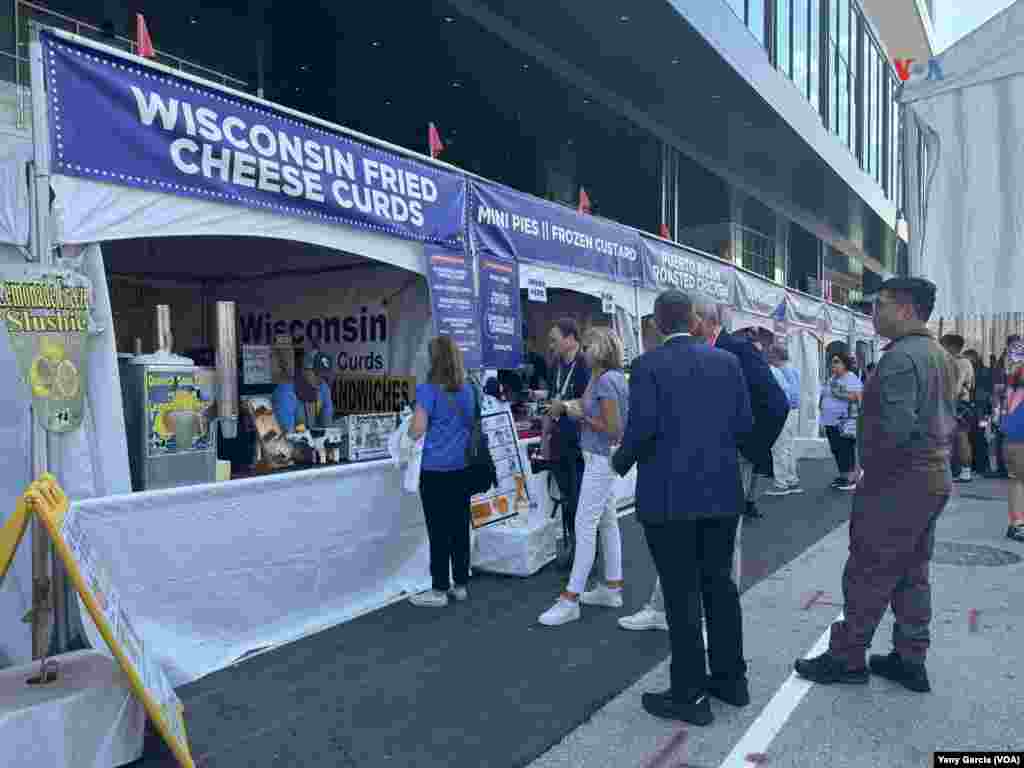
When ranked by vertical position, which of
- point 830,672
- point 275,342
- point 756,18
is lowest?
point 830,672

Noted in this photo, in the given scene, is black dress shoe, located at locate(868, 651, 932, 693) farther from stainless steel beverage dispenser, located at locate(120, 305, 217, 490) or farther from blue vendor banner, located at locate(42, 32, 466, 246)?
blue vendor banner, located at locate(42, 32, 466, 246)

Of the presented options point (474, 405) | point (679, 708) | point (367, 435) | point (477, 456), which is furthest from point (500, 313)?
point (679, 708)

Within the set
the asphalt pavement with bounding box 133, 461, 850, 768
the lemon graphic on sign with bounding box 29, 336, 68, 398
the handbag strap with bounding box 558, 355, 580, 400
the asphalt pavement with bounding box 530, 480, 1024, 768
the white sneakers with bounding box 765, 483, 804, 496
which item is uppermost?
the lemon graphic on sign with bounding box 29, 336, 68, 398

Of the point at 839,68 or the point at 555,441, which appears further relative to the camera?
the point at 839,68

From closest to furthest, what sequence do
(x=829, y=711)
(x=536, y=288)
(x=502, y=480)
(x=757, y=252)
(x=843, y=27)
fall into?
1. (x=829, y=711)
2. (x=502, y=480)
3. (x=536, y=288)
4. (x=757, y=252)
5. (x=843, y=27)

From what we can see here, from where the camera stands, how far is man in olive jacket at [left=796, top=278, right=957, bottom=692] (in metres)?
3.43

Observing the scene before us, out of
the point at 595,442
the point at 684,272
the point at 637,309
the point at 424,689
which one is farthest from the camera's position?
the point at 684,272

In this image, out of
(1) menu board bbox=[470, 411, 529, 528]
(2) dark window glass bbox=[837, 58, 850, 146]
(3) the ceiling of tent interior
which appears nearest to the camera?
(1) menu board bbox=[470, 411, 529, 528]

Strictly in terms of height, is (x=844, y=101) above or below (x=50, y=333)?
above

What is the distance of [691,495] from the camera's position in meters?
3.29

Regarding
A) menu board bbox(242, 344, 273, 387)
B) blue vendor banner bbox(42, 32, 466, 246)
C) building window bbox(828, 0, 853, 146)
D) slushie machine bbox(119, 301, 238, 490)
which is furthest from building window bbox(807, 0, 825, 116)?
slushie machine bbox(119, 301, 238, 490)

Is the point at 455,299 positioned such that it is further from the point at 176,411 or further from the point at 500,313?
the point at 176,411

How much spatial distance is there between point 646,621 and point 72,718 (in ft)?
9.55

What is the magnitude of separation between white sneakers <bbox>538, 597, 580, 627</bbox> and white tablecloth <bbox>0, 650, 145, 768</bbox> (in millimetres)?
2272
